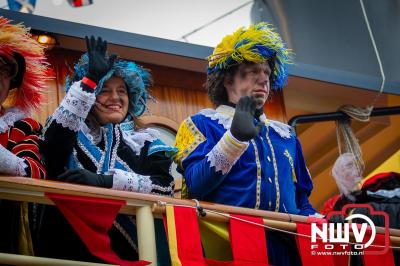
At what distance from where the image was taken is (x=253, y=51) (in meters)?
5.34

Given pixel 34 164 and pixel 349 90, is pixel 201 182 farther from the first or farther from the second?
pixel 349 90

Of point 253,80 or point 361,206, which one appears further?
point 361,206

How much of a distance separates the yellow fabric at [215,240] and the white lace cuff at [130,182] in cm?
30

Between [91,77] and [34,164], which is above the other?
[91,77]

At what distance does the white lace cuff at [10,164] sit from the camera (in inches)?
162

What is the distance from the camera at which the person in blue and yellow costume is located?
478 centimetres

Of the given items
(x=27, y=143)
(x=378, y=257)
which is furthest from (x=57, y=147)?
(x=378, y=257)

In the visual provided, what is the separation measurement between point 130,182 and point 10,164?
23.0 inches

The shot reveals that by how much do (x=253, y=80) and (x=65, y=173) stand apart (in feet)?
4.38

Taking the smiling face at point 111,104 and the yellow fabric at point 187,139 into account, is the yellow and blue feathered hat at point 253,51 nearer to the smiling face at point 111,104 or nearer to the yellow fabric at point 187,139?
the yellow fabric at point 187,139

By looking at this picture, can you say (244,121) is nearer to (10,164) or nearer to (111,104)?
(111,104)

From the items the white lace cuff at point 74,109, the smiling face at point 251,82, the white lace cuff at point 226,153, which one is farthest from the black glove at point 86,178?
the smiling face at point 251,82

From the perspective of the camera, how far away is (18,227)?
168 inches

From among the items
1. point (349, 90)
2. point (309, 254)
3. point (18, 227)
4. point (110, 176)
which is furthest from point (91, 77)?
point (349, 90)
